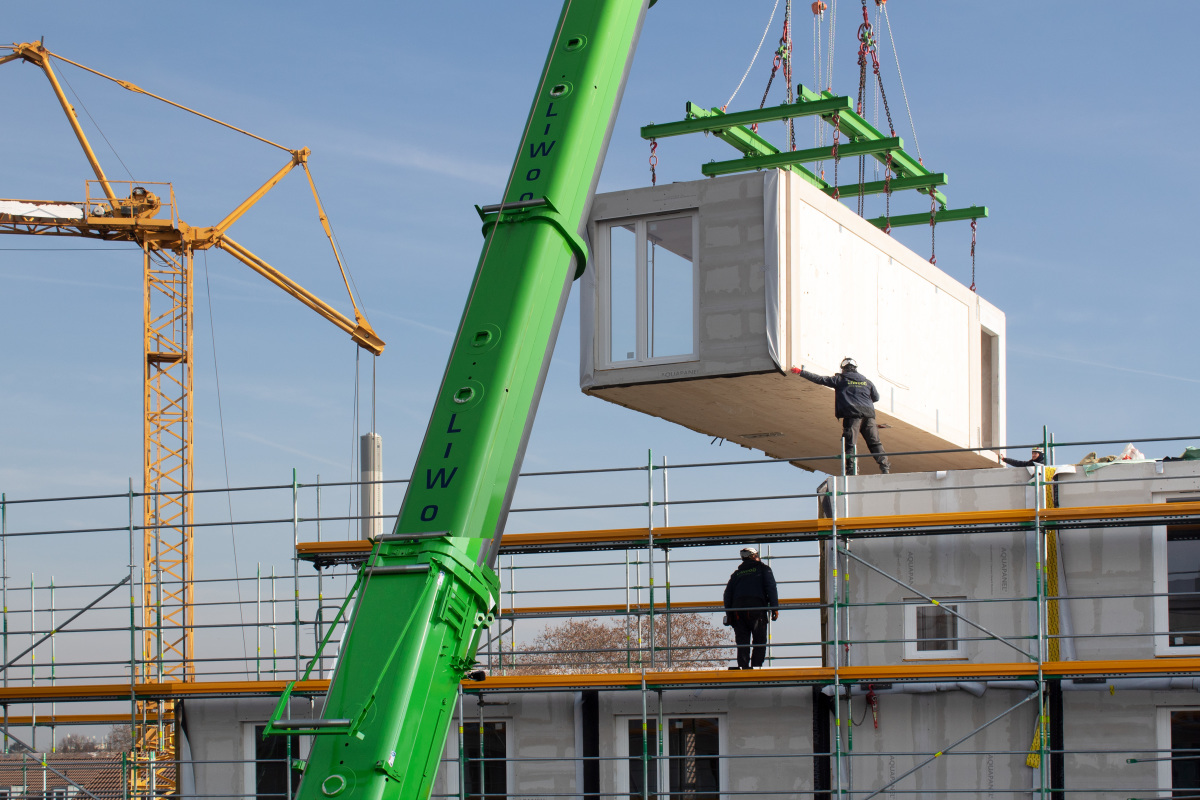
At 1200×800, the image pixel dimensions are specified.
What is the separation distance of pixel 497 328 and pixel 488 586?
2.18 m

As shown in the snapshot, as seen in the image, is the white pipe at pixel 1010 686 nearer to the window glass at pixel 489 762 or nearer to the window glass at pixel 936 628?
the window glass at pixel 936 628

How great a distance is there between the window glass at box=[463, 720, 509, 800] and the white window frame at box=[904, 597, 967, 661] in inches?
218

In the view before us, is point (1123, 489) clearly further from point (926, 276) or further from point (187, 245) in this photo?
point (187, 245)

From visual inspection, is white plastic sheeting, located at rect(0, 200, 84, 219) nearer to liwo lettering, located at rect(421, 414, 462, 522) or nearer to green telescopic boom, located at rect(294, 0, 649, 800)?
green telescopic boom, located at rect(294, 0, 649, 800)

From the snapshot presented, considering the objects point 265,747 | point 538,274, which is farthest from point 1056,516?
point 265,747

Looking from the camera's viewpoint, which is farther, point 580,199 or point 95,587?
point 95,587

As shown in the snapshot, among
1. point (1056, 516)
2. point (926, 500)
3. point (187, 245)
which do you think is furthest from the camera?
point (187, 245)

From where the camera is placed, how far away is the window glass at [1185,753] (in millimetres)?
15766

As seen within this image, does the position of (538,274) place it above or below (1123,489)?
above

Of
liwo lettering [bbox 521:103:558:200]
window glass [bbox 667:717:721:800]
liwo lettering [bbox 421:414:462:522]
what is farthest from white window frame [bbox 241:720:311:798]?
liwo lettering [bbox 521:103:558:200]

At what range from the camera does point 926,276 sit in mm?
21578

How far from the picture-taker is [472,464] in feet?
36.9

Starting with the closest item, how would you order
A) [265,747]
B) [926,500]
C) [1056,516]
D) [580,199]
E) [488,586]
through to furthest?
[488,586] < [580,199] < [1056,516] < [926,500] < [265,747]

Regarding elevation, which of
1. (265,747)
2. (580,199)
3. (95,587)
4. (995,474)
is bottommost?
(265,747)
